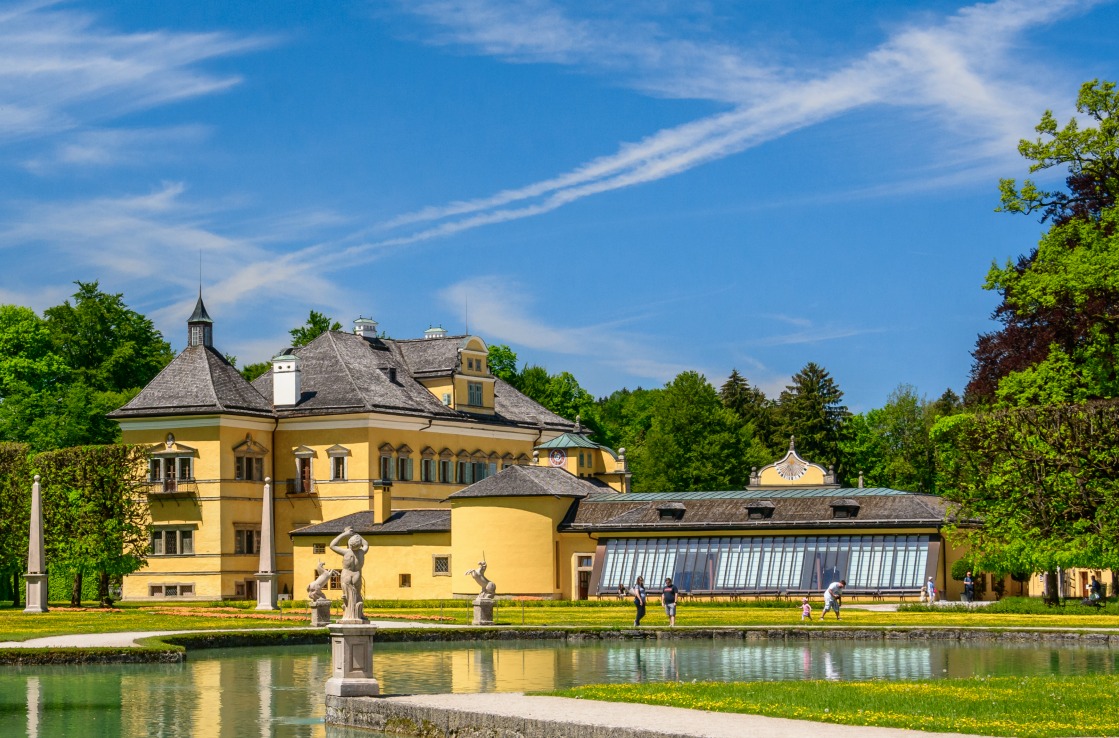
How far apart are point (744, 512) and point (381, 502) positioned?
1625 cm

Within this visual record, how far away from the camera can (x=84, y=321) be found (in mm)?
89875

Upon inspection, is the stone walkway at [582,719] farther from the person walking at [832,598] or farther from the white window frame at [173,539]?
the white window frame at [173,539]

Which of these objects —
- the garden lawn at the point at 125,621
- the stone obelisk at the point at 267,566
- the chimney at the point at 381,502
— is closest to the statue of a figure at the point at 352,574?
the garden lawn at the point at 125,621

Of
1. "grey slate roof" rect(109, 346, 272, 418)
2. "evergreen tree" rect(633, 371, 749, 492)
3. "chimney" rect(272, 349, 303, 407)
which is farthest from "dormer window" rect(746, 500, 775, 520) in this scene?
"evergreen tree" rect(633, 371, 749, 492)

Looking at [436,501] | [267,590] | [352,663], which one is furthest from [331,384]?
[352,663]

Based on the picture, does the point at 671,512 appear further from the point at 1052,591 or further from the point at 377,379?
the point at 377,379

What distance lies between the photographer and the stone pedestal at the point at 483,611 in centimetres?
4481

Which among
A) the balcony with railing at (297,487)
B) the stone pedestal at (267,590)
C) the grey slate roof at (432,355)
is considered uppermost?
the grey slate roof at (432,355)

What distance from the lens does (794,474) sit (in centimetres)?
8031

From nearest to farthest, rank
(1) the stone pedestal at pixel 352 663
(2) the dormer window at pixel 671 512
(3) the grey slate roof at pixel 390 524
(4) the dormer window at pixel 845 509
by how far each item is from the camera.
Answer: (1) the stone pedestal at pixel 352 663, (4) the dormer window at pixel 845 509, (2) the dormer window at pixel 671 512, (3) the grey slate roof at pixel 390 524

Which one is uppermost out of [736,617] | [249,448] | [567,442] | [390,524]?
[567,442]

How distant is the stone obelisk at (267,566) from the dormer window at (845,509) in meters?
21.2

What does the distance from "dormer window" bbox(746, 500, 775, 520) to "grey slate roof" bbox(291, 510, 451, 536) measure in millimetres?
12085

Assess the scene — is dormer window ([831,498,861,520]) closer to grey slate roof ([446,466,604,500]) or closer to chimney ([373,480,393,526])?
grey slate roof ([446,466,604,500])
